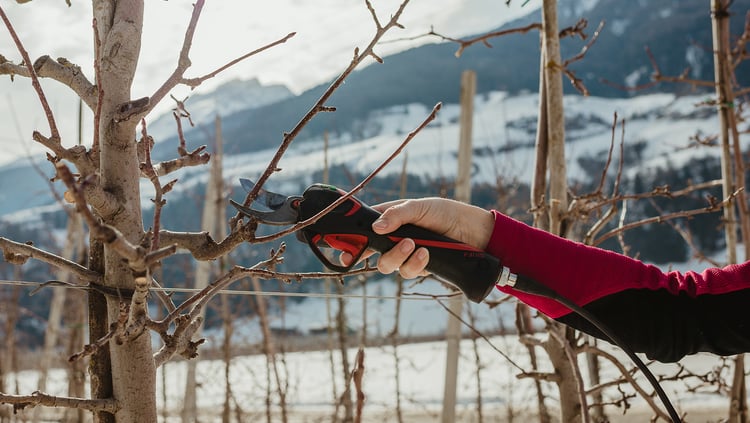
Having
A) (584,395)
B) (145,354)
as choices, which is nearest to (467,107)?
(584,395)

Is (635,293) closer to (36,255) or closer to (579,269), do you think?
(579,269)

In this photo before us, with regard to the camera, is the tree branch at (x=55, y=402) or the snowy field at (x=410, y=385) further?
the snowy field at (x=410, y=385)

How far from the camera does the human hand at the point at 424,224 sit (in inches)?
45.8

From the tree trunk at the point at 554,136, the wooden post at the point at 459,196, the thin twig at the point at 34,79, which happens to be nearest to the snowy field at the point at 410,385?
the wooden post at the point at 459,196

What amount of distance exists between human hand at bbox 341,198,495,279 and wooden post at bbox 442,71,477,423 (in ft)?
12.1

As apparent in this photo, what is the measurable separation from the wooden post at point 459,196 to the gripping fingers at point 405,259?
382cm

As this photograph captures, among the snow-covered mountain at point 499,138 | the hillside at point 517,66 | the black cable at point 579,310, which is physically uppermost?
the hillside at point 517,66

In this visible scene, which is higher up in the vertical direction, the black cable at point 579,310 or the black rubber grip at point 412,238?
the black rubber grip at point 412,238

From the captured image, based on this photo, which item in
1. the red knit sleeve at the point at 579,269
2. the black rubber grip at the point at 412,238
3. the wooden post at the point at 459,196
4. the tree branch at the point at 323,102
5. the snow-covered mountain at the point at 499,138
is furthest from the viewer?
the snow-covered mountain at the point at 499,138

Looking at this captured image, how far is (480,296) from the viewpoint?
118 centimetres

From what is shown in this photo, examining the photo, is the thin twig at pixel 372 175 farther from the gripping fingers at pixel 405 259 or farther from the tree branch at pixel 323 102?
the gripping fingers at pixel 405 259

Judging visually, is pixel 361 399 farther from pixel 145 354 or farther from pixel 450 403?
pixel 450 403

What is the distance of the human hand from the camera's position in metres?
1.16

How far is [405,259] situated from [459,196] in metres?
3.99
